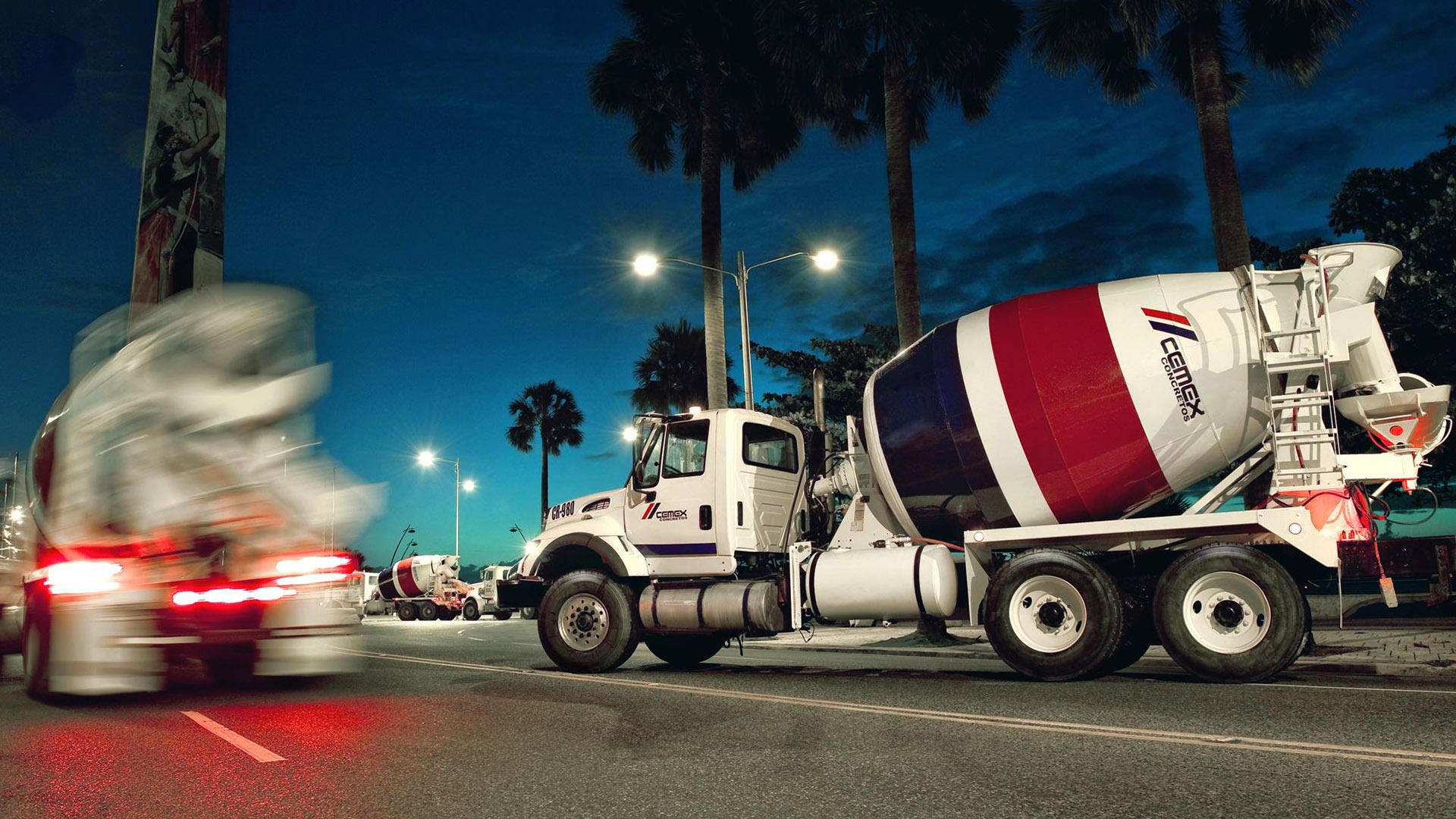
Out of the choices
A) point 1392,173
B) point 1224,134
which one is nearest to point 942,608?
point 1224,134

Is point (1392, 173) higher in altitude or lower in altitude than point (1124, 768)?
higher

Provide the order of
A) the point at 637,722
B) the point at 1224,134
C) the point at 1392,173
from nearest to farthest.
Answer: the point at 637,722 < the point at 1224,134 < the point at 1392,173

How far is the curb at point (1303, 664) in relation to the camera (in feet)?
29.6

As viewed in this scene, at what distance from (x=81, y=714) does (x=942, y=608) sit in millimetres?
7304

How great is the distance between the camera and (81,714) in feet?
25.6

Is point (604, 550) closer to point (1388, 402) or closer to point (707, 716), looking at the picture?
point (707, 716)

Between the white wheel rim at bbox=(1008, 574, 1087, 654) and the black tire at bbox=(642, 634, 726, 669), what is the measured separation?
438 cm

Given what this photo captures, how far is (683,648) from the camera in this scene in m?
12.1

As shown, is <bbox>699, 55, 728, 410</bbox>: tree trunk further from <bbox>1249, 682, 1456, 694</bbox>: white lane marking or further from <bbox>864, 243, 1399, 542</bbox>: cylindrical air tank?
<bbox>1249, 682, 1456, 694</bbox>: white lane marking

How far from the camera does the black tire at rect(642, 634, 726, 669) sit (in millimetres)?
12039

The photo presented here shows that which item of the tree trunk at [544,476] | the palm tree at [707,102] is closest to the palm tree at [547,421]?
the tree trunk at [544,476]

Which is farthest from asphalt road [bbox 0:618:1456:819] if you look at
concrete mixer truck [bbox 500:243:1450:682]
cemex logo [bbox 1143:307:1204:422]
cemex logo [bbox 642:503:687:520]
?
cemex logo [bbox 1143:307:1204:422]

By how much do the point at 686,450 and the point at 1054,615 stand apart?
444 cm

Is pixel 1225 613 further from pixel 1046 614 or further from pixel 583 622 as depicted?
pixel 583 622
